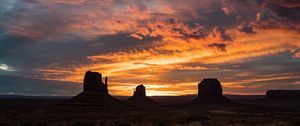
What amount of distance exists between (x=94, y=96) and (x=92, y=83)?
18.9 feet

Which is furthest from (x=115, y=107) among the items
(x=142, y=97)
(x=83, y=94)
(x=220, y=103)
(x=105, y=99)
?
(x=142, y=97)

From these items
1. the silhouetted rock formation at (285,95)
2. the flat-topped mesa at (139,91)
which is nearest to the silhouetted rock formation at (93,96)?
the flat-topped mesa at (139,91)

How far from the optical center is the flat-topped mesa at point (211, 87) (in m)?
139

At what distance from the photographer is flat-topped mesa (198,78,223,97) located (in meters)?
139

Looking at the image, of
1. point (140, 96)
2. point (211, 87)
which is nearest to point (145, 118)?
point (211, 87)

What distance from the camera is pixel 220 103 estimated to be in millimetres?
129375

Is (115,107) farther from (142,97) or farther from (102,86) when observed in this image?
(142,97)

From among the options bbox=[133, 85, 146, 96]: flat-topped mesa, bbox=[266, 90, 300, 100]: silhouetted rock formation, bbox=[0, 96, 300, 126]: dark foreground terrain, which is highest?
bbox=[133, 85, 146, 96]: flat-topped mesa

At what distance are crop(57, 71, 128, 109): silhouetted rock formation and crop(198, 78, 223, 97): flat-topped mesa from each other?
46.4m

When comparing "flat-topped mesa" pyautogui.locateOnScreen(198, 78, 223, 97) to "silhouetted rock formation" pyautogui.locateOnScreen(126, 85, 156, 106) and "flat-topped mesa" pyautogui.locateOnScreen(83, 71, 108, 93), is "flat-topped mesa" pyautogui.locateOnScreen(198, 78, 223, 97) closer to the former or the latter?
"flat-topped mesa" pyautogui.locateOnScreen(83, 71, 108, 93)

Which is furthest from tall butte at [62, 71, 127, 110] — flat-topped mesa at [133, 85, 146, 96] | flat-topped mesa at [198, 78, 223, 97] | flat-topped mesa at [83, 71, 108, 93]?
flat-topped mesa at [133, 85, 146, 96]

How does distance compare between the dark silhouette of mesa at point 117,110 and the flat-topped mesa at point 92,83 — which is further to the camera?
the flat-topped mesa at point 92,83

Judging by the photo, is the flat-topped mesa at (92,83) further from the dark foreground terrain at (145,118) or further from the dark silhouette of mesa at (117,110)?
the dark foreground terrain at (145,118)

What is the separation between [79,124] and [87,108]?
42.7 meters
